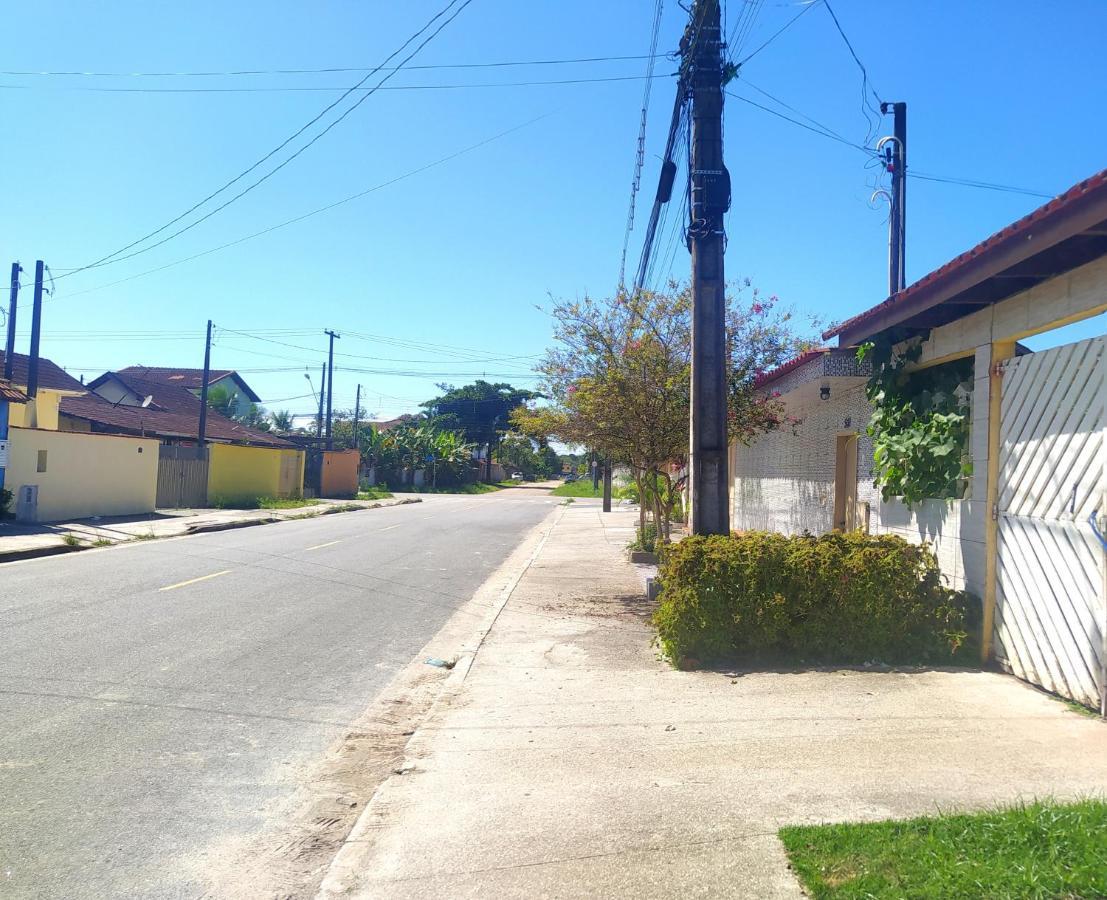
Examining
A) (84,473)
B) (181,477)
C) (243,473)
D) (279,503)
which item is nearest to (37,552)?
(84,473)

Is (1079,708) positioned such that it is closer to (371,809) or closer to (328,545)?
(371,809)

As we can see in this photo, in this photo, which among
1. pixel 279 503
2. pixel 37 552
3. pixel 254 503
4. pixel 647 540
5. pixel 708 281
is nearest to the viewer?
pixel 708 281

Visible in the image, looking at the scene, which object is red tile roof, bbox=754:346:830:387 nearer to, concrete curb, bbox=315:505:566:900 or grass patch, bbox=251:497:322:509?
concrete curb, bbox=315:505:566:900

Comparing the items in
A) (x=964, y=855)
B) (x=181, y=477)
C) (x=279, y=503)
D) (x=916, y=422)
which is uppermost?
(x=916, y=422)

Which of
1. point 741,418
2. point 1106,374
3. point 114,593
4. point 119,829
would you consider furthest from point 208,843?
point 741,418

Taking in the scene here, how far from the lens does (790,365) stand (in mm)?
11609

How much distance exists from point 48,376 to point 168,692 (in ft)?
89.8

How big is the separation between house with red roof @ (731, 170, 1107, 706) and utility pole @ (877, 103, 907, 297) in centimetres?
643

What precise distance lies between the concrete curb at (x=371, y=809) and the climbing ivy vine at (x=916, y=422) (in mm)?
4481

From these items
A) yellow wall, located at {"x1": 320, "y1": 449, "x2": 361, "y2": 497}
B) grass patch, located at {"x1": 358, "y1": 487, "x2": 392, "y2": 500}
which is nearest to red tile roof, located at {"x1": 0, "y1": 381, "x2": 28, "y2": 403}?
grass patch, located at {"x1": 358, "y1": 487, "x2": 392, "y2": 500}

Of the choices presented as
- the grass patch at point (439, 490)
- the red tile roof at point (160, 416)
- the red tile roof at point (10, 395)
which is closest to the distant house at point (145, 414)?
the red tile roof at point (160, 416)

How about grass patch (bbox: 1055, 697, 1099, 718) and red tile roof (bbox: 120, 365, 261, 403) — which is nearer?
grass patch (bbox: 1055, 697, 1099, 718)

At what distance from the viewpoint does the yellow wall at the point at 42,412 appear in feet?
92.0

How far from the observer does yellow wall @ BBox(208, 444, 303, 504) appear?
35344 mm
